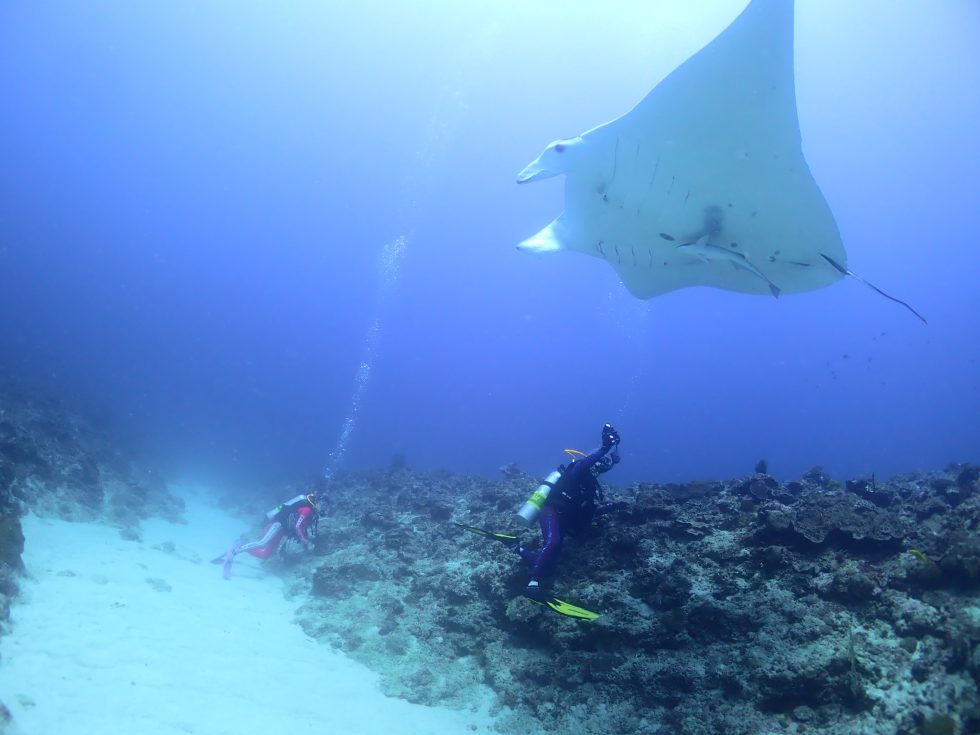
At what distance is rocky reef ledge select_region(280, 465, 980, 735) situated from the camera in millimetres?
3711

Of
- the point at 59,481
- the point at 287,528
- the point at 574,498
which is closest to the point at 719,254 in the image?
the point at 574,498

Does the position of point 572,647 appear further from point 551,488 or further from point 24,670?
point 24,670

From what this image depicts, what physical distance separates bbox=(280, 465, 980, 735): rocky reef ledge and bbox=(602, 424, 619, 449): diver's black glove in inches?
40.4

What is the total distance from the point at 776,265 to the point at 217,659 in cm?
758

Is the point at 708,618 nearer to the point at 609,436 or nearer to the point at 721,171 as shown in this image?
the point at 609,436

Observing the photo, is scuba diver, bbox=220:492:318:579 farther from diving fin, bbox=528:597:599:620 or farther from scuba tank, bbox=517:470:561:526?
diving fin, bbox=528:597:599:620

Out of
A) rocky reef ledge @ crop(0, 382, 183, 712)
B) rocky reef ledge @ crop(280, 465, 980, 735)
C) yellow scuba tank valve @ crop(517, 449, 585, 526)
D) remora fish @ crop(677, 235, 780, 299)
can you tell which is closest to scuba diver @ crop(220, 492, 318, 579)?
rocky reef ledge @ crop(280, 465, 980, 735)

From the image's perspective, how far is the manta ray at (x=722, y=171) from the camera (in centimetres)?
458

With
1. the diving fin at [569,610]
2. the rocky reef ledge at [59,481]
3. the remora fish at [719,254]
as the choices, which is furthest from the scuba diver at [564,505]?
the rocky reef ledge at [59,481]

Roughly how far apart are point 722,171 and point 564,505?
4332 mm

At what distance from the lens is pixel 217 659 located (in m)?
5.61

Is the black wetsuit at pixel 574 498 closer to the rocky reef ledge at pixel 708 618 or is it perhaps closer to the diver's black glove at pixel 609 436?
the diver's black glove at pixel 609 436

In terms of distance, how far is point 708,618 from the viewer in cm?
480

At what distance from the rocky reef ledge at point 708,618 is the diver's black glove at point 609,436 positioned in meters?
1.03
